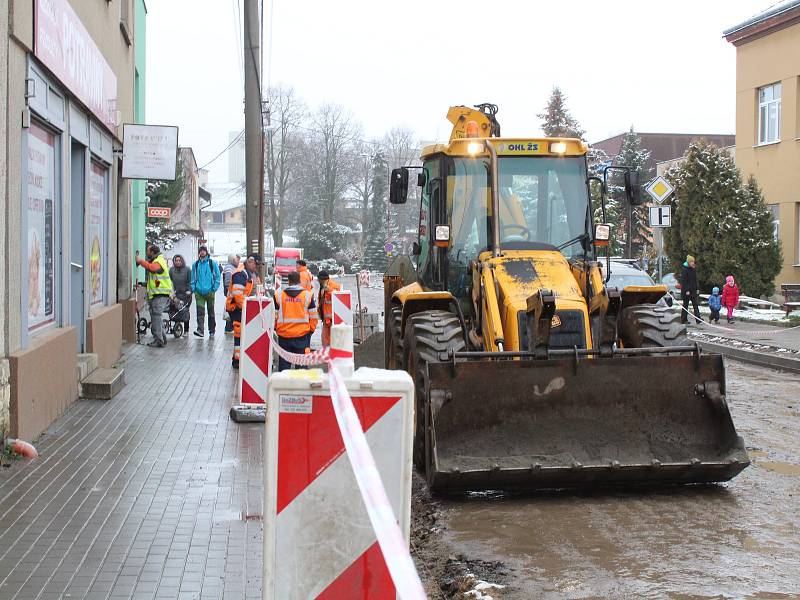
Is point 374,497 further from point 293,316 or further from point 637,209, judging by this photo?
point 637,209

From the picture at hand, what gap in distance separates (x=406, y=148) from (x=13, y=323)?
8104 centimetres

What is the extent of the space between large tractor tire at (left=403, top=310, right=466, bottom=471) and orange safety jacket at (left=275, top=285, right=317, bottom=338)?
139 inches

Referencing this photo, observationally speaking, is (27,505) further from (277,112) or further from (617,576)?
(277,112)

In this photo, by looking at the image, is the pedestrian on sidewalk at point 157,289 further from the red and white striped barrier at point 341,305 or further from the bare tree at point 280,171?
the bare tree at point 280,171

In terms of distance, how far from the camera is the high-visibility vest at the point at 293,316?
41.2ft

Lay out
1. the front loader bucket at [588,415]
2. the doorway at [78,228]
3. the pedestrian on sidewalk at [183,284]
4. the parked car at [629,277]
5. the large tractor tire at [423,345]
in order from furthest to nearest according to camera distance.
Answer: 1. the parked car at [629,277]
2. the pedestrian on sidewalk at [183,284]
3. the doorway at [78,228]
4. the large tractor tire at [423,345]
5. the front loader bucket at [588,415]

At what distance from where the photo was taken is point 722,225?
30.0 m

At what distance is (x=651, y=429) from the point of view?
8188 millimetres

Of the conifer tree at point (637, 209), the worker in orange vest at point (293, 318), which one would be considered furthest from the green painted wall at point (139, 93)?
the conifer tree at point (637, 209)

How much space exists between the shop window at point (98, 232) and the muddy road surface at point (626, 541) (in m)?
8.26

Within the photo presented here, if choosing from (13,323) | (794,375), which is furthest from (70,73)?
(794,375)

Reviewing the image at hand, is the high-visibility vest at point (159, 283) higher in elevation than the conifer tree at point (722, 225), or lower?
lower

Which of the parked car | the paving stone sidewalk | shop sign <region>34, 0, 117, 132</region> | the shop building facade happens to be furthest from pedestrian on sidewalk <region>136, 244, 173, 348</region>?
the parked car

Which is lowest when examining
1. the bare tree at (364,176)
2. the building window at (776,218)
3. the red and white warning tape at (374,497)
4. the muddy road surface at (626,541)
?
the muddy road surface at (626,541)
